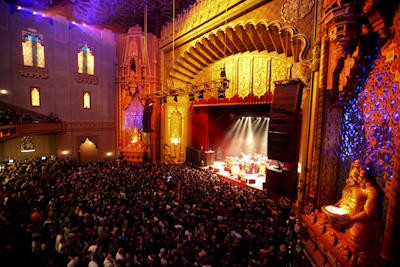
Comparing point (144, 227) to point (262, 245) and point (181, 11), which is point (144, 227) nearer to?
point (262, 245)

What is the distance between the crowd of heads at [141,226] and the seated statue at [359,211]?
50.5 inches

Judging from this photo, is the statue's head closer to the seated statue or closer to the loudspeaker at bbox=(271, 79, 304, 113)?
the seated statue

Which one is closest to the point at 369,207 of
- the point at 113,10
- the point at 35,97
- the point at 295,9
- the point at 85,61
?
the point at 295,9

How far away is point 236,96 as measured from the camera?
34.2 ft

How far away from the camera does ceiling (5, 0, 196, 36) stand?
11.4 meters

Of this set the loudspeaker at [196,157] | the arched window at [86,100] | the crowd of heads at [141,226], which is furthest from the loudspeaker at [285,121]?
the arched window at [86,100]

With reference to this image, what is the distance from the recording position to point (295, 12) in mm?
6891

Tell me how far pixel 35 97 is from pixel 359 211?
16156 mm

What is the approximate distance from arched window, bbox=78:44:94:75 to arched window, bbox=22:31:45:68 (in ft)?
6.83

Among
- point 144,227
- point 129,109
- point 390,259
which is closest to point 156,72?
point 129,109

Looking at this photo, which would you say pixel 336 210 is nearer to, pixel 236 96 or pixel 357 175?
pixel 357 175

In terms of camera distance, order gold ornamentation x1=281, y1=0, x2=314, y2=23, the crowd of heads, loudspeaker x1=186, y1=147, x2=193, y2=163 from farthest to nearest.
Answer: loudspeaker x1=186, y1=147, x2=193, y2=163
gold ornamentation x1=281, y1=0, x2=314, y2=23
the crowd of heads

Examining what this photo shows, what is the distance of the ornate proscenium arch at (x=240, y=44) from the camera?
23.3 feet

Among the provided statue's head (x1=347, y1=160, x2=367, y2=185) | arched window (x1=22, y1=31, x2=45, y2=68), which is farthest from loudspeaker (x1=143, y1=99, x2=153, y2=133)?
statue's head (x1=347, y1=160, x2=367, y2=185)
